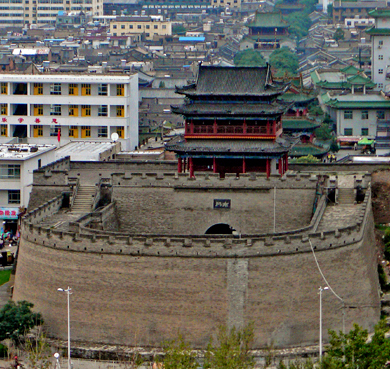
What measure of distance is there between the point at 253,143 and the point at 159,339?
22915 millimetres

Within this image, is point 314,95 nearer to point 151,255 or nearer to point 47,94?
point 47,94

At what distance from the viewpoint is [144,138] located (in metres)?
133

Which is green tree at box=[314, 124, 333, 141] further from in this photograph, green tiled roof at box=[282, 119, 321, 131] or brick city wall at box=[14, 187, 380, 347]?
brick city wall at box=[14, 187, 380, 347]

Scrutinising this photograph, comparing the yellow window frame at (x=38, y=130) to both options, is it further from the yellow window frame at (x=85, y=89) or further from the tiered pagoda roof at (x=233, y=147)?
the tiered pagoda roof at (x=233, y=147)

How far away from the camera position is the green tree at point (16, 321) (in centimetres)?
7269

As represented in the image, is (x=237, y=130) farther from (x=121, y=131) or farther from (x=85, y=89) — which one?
Result: (x=85, y=89)

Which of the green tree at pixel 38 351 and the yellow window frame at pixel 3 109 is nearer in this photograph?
the green tree at pixel 38 351

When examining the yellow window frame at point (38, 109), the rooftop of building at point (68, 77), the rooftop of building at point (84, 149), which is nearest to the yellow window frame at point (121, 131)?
the rooftop of building at point (68, 77)

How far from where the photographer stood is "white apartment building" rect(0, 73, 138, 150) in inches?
4774

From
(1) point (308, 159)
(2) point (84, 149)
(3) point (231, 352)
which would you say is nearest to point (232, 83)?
(2) point (84, 149)

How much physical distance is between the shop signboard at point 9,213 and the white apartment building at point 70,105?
2001 centimetres

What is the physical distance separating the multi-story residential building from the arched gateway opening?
85.7m

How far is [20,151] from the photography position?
340ft

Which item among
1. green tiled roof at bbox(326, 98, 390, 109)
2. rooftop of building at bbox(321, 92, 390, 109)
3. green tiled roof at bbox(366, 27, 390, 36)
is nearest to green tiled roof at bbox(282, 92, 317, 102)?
green tiled roof at bbox(326, 98, 390, 109)
